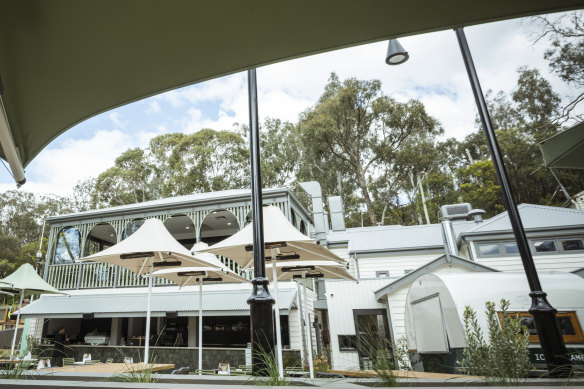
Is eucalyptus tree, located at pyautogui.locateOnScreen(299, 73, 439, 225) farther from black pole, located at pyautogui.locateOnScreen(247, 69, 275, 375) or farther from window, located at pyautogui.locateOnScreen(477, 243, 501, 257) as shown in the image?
black pole, located at pyautogui.locateOnScreen(247, 69, 275, 375)

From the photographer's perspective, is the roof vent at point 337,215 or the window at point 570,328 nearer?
the window at point 570,328

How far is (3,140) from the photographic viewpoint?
168 centimetres

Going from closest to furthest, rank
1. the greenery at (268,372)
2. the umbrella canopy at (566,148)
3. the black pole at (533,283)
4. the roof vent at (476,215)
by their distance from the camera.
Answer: the greenery at (268,372), the black pole at (533,283), the umbrella canopy at (566,148), the roof vent at (476,215)

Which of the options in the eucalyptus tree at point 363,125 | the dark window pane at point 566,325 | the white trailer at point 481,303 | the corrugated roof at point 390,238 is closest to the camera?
the white trailer at point 481,303

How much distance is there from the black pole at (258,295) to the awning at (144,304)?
7.03m

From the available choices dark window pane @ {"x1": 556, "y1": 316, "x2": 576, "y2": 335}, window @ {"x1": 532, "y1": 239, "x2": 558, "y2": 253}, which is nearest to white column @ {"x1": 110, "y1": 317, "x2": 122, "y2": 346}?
dark window pane @ {"x1": 556, "y1": 316, "x2": 576, "y2": 335}

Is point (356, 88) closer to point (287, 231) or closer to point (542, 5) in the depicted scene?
point (287, 231)

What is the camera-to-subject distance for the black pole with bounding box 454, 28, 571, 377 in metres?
2.64

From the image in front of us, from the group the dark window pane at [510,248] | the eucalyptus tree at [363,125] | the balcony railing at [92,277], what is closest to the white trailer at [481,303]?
the dark window pane at [510,248]

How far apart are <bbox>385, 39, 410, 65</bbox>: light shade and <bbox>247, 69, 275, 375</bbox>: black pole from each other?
2327 millimetres

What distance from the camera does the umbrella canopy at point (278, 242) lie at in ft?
14.4

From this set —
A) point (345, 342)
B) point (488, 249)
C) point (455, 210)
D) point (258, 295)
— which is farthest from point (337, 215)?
point (258, 295)

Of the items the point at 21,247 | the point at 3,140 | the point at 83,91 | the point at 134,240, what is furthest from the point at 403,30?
the point at 21,247

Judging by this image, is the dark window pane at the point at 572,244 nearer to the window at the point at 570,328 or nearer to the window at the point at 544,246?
the window at the point at 544,246
